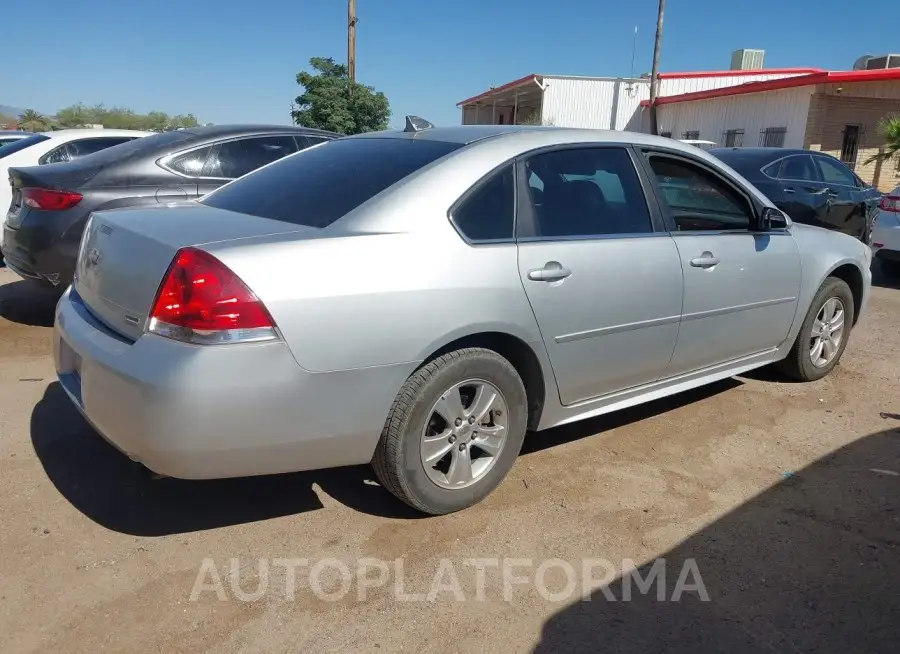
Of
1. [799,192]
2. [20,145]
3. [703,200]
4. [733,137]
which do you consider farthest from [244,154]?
[733,137]

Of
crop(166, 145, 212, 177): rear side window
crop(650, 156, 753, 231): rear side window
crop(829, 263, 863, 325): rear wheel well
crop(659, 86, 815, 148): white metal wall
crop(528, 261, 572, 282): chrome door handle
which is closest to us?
crop(528, 261, 572, 282): chrome door handle

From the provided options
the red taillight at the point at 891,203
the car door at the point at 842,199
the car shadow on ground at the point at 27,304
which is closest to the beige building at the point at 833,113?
the car door at the point at 842,199

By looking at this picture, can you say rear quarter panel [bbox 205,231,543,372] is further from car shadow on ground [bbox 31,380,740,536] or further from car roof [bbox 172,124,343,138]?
car roof [bbox 172,124,343,138]

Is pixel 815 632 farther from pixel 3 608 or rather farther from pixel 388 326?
pixel 3 608

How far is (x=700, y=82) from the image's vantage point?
29188mm

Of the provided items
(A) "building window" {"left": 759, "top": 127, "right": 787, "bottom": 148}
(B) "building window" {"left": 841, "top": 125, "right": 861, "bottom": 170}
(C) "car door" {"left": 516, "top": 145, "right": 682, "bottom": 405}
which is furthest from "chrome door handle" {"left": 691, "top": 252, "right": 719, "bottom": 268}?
(B) "building window" {"left": 841, "top": 125, "right": 861, "bottom": 170}

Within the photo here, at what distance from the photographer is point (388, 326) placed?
264 centimetres

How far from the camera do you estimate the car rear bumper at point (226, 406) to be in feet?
7.87

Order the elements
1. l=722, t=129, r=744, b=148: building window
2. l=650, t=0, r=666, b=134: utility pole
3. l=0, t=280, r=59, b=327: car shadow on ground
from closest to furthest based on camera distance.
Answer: l=0, t=280, r=59, b=327: car shadow on ground, l=722, t=129, r=744, b=148: building window, l=650, t=0, r=666, b=134: utility pole

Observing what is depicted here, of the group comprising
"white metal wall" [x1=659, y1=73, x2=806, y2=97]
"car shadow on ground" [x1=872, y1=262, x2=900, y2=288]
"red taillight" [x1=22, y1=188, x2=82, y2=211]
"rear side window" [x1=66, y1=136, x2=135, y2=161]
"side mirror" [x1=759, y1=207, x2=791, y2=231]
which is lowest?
"car shadow on ground" [x1=872, y1=262, x2=900, y2=288]

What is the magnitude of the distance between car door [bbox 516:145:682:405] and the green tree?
Answer: 2056 centimetres

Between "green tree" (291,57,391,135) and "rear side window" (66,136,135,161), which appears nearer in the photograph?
"rear side window" (66,136,135,161)

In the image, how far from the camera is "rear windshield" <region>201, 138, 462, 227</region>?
118 inches

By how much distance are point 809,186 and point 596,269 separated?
7.22 meters
